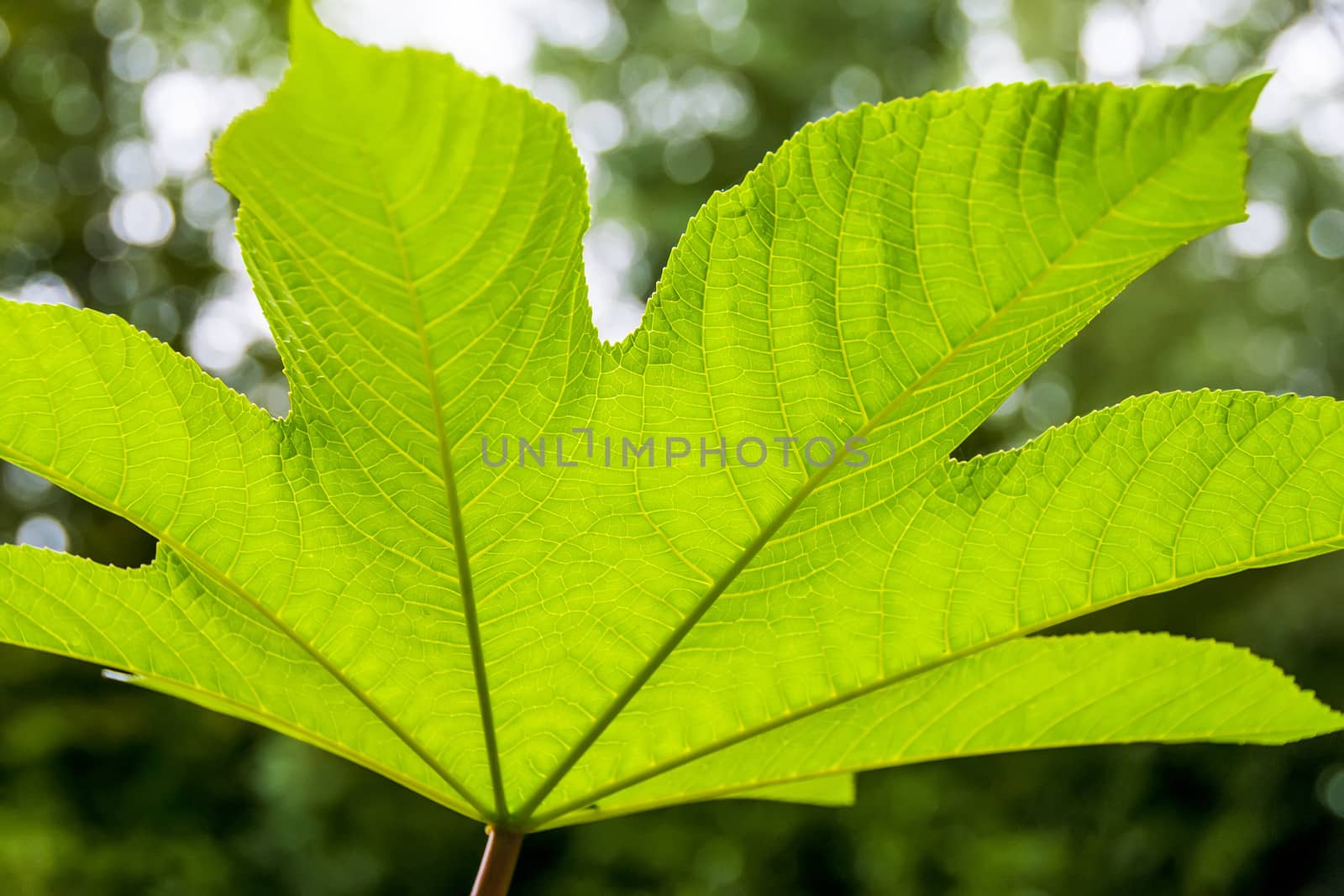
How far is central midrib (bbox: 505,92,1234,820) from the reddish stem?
0.12 ft

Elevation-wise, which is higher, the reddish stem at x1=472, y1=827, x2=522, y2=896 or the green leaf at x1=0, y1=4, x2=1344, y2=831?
the green leaf at x1=0, y1=4, x2=1344, y2=831

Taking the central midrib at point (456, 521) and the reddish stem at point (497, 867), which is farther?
the reddish stem at point (497, 867)

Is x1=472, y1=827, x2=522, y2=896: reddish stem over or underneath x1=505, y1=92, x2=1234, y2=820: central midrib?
underneath

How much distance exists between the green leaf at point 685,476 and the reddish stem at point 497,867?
0.03m

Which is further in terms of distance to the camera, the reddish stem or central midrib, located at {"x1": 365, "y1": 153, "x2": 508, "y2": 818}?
the reddish stem

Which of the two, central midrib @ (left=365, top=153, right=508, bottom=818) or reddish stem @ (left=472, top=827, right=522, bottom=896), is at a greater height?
central midrib @ (left=365, top=153, right=508, bottom=818)

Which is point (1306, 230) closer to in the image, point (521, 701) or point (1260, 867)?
point (1260, 867)

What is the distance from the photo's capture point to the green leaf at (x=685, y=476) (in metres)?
0.40

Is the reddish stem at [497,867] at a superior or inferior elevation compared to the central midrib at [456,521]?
inferior

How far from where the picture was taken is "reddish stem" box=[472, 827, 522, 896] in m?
0.49

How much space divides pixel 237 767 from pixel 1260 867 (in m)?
3.73

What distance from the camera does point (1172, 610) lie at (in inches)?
154

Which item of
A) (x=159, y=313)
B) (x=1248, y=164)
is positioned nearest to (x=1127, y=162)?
(x=1248, y=164)

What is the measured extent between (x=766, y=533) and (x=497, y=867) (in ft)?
0.73
